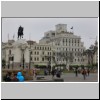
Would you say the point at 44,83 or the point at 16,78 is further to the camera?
the point at 16,78

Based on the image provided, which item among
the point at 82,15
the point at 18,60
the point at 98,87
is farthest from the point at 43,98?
the point at 18,60

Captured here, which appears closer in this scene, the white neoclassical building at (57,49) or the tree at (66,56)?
the white neoclassical building at (57,49)

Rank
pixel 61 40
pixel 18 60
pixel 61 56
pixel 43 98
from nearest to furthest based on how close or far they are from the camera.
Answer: pixel 43 98, pixel 18 60, pixel 61 40, pixel 61 56

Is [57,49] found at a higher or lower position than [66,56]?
higher

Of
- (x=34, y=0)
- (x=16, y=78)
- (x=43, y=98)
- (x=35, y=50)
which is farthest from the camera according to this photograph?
(x=35, y=50)

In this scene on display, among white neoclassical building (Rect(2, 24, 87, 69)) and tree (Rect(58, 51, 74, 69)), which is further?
tree (Rect(58, 51, 74, 69))

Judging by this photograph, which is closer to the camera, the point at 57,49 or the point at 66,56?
the point at 57,49

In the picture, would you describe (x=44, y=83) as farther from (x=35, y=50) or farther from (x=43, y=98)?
(x=35, y=50)

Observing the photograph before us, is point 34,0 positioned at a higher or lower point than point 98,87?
higher

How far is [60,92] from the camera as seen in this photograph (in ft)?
39.5

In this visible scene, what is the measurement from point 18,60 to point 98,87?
11047 mm

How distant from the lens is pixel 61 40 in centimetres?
4081

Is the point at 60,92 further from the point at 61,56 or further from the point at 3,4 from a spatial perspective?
the point at 61,56

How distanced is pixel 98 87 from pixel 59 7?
3.18 metres
